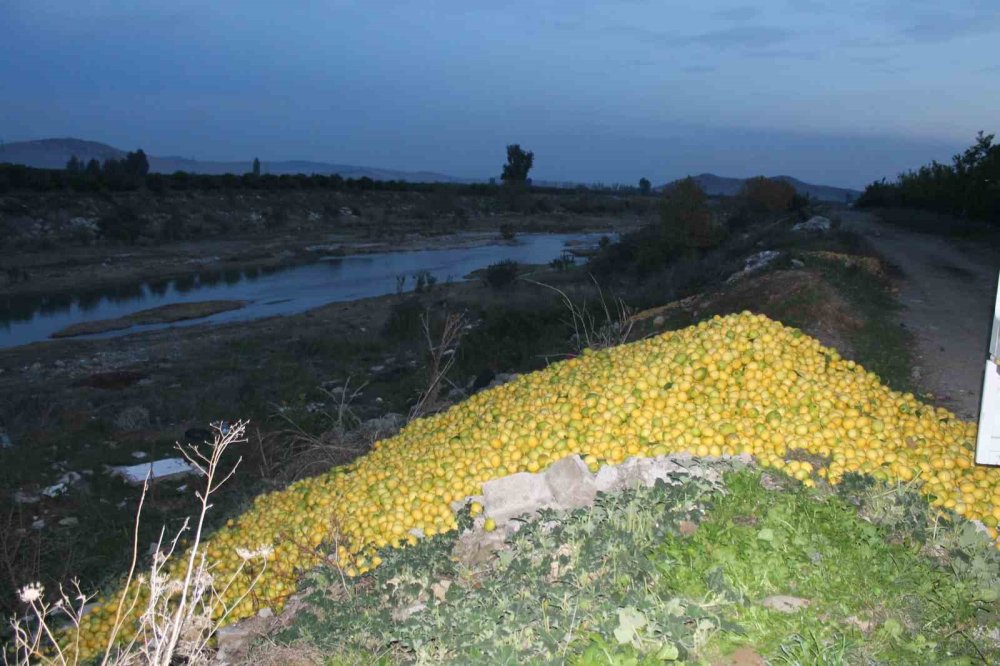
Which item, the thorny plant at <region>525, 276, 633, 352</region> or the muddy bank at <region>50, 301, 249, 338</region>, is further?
the muddy bank at <region>50, 301, 249, 338</region>

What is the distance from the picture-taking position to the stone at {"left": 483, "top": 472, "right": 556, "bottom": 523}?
3.99 m

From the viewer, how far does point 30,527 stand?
280 inches

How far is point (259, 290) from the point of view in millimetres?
27359

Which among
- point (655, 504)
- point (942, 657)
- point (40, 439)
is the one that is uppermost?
point (655, 504)

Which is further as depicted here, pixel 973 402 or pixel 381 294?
pixel 381 294

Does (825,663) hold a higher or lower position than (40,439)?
higher

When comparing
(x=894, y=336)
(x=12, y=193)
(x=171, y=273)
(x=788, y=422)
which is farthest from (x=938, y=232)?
(x=12, y=193)

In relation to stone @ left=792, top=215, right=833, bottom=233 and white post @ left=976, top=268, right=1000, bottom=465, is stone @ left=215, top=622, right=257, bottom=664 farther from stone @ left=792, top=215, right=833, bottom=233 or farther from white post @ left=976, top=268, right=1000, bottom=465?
stone @ left=792, top=215, right=833, bottom=233

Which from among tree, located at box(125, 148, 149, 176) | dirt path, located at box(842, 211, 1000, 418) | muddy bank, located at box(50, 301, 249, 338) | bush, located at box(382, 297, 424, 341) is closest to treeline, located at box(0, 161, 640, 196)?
tree, located at box(125, 148, 149, 176)

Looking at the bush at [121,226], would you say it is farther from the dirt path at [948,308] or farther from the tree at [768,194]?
the dirt path at [948,308]

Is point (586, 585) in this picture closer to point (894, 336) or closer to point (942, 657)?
point (942, 657)

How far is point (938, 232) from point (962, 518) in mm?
21176

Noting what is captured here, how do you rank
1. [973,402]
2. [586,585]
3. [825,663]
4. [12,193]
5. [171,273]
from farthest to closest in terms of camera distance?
[12,193] → [171,273] → [973,402] → [586,585] → [825,663]

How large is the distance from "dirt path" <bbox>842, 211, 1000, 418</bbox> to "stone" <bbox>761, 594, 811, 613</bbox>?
360 centimetres
